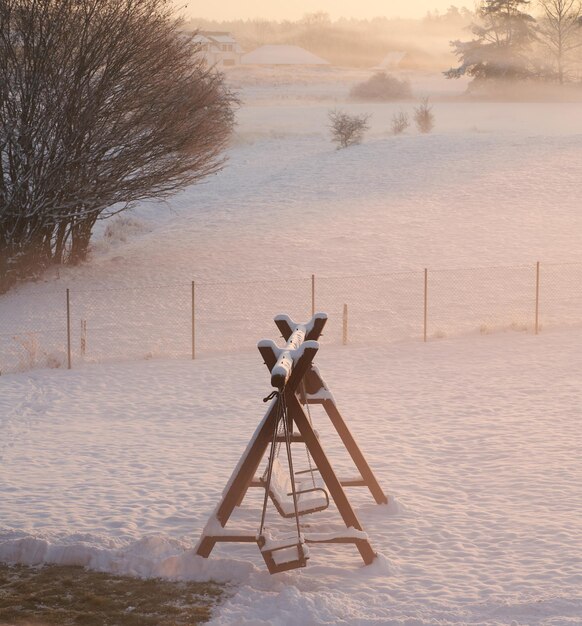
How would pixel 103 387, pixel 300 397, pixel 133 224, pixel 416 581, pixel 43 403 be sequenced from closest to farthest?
pixel 416 581
pixel 300 397
pixel 43 403
pixel 103 387
pixel 133 224

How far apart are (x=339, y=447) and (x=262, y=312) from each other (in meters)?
15.3

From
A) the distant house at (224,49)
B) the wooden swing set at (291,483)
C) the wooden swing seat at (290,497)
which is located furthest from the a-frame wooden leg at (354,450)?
the distant house at (224,49)

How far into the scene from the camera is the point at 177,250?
39719 mm

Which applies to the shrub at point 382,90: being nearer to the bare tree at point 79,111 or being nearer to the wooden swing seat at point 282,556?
the bare tree at point 79,111

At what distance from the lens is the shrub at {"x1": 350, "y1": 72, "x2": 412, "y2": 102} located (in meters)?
100

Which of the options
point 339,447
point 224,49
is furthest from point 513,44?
point 339,447

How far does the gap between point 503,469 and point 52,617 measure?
652cm

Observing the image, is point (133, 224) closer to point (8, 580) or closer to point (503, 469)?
point (503, 469)

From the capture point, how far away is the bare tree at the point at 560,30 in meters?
91.9

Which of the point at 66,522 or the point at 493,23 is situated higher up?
the point at 493,23

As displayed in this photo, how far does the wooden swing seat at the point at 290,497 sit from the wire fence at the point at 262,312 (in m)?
11.6

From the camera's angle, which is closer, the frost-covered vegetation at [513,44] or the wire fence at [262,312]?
the wire fence at [262,312]

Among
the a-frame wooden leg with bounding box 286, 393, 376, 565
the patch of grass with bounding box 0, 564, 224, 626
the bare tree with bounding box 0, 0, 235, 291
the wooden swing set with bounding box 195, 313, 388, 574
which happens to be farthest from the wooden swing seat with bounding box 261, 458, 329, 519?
the bare tree with bounding box 0, 0, 235, 291

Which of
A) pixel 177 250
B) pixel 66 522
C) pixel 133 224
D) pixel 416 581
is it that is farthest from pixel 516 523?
pixel 133 224
